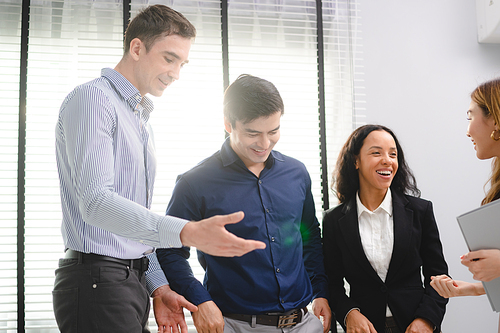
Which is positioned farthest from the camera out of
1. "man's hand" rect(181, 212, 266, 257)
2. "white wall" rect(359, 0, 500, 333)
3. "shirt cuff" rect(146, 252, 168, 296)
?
"white wall" rect(359, 0, 500, 333)

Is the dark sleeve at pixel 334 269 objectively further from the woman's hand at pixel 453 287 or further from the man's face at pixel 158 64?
the man's face at pixel 158 64

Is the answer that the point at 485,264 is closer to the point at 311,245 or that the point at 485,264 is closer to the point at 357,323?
the point at 357,323

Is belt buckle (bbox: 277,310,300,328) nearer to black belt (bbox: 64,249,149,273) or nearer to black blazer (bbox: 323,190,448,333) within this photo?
black blazer (bbox: 323,190,448,333)

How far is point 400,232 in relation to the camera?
6.23ft

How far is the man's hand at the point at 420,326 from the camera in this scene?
1.75 metres

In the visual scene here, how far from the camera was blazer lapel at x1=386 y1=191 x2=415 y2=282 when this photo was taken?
1854 millimetres

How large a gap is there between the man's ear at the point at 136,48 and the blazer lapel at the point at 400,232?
57.2 inches

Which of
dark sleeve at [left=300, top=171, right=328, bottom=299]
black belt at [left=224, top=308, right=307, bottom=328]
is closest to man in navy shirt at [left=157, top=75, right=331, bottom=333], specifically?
black belt at [left=224, top=308, right=307, bottom=328]

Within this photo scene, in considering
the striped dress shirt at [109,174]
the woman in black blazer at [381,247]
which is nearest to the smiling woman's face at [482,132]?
the woman in black blazer at [381,247]

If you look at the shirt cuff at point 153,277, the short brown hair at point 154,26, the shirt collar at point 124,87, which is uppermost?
the short brown hair at point 154,26

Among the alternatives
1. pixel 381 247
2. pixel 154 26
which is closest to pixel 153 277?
pixel 154 26

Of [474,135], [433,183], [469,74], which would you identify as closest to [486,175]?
[433,183]

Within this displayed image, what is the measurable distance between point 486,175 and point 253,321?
2228mm

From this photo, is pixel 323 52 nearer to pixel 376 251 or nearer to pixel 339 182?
pixel 339 182
